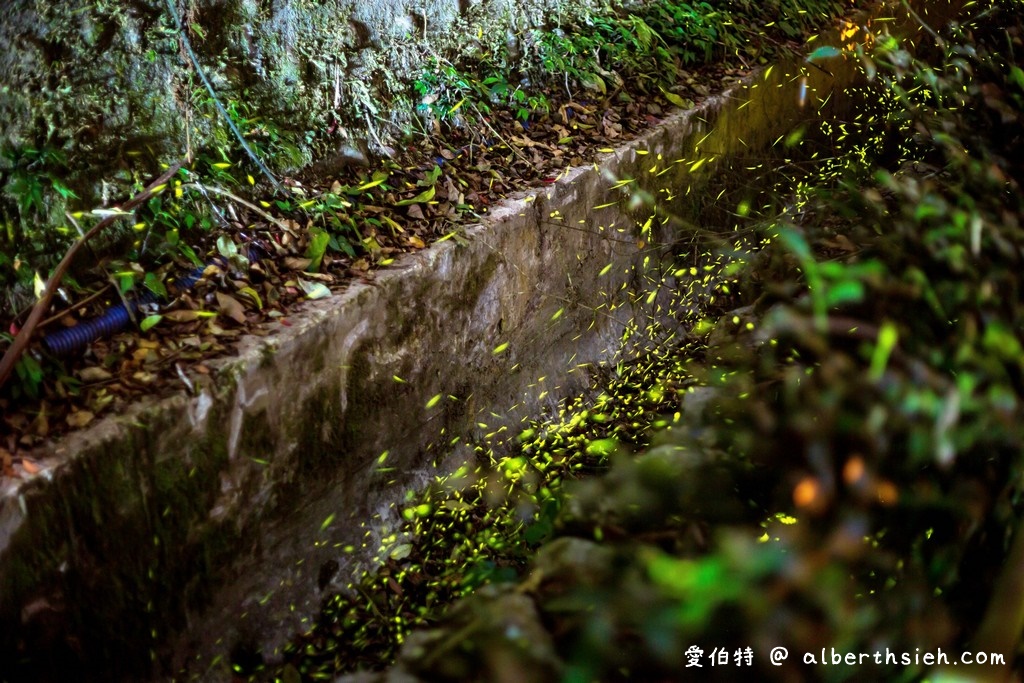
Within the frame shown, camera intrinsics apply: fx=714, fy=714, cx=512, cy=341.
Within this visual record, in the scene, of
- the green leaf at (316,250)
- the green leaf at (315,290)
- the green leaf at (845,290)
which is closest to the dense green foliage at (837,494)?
the green leaf at (845,290)

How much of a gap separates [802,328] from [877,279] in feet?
0.60

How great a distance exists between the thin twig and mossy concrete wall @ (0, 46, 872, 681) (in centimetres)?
32

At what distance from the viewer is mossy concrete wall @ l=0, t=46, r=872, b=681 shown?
78.2 inches

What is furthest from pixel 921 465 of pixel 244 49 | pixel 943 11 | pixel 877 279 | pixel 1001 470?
pixel 943 11

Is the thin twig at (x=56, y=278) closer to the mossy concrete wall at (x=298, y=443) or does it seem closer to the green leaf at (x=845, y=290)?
the mossy concrete wall at (x=298, y=443)

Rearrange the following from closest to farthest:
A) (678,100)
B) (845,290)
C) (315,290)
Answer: (845,290) → (315,290) → (678,100)

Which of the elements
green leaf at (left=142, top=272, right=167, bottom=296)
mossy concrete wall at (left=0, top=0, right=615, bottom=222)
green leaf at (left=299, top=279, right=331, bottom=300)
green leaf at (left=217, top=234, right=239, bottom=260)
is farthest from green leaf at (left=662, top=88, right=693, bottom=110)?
green leaf at (left=142, top=272, right=167, bottom=296)

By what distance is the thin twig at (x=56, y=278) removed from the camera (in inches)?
81.0

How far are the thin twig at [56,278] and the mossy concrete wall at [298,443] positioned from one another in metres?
0.32

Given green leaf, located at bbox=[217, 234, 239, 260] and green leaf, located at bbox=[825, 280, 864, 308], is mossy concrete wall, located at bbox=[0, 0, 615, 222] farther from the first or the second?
green leaf, located at bbox=[825, 280, 864, 308]

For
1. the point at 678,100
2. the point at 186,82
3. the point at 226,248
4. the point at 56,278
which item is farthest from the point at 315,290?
the point at 678,100

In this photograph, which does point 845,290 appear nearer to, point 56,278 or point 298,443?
point 298,443

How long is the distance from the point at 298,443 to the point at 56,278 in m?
0.91

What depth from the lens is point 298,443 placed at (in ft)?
8.13
